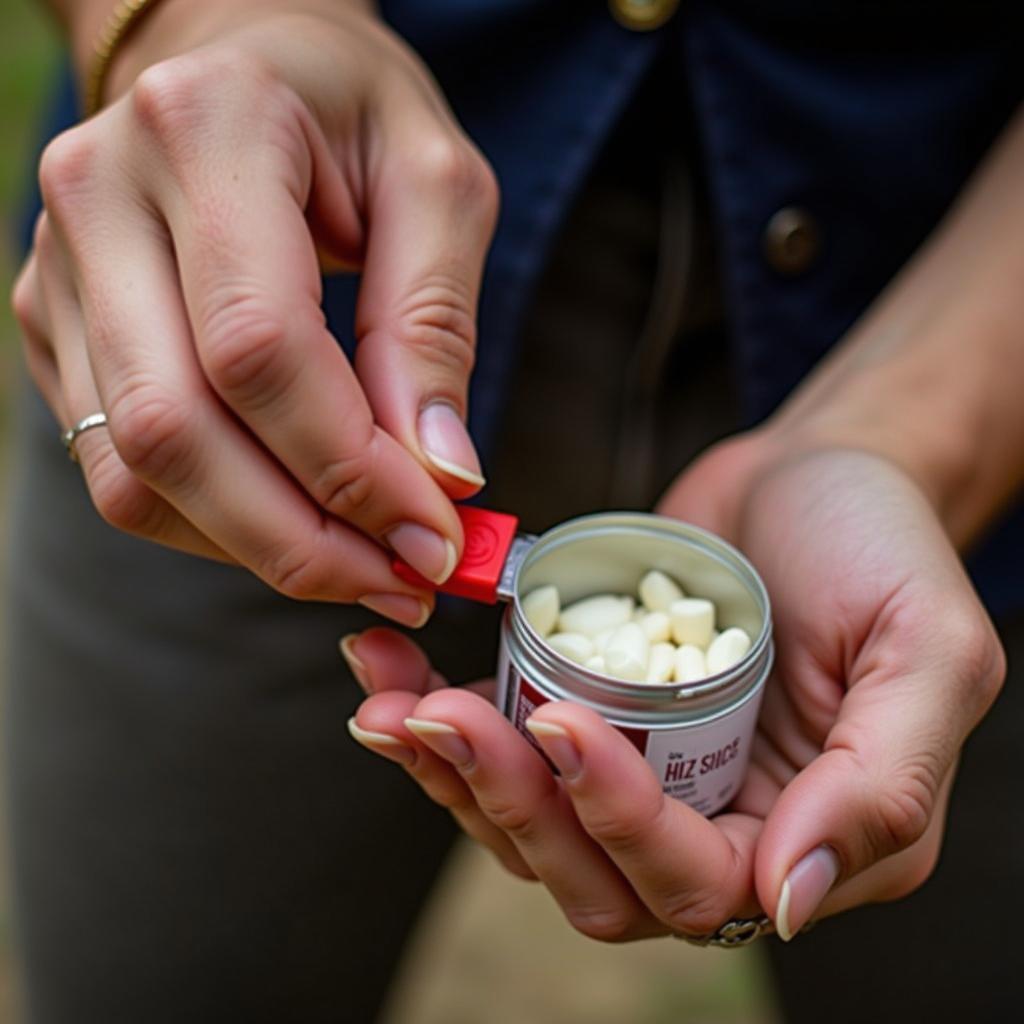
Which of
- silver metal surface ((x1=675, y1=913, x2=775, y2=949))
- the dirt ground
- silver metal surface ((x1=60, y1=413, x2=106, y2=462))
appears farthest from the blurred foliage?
silver metal surface ((x1=675, y1=913, x2=775, y2=949))

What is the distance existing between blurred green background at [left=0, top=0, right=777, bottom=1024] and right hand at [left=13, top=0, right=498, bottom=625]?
3.82 ft

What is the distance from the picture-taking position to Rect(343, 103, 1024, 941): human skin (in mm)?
736

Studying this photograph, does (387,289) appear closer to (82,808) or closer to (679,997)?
(82,808)

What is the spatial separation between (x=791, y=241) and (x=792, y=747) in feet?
1.39

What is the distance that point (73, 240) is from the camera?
76 cm

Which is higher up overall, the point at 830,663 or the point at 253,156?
the point at 253,156

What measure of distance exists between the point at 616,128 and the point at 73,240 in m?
0.48

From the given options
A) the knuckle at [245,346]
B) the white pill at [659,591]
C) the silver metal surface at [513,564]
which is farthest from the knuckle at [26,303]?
the white pill at [659,591]

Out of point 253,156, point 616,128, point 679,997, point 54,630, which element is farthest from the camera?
point 679,997

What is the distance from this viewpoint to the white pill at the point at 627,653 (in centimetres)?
86

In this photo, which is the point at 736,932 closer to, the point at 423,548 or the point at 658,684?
the point at 658,684

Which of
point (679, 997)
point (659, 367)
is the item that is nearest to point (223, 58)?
point (659, 367)

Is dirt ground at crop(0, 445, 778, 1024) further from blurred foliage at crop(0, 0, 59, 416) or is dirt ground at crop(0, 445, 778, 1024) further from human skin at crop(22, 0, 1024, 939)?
blurred foliage at crop(0, 0, 59, 416)

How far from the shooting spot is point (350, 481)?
0.75 m
